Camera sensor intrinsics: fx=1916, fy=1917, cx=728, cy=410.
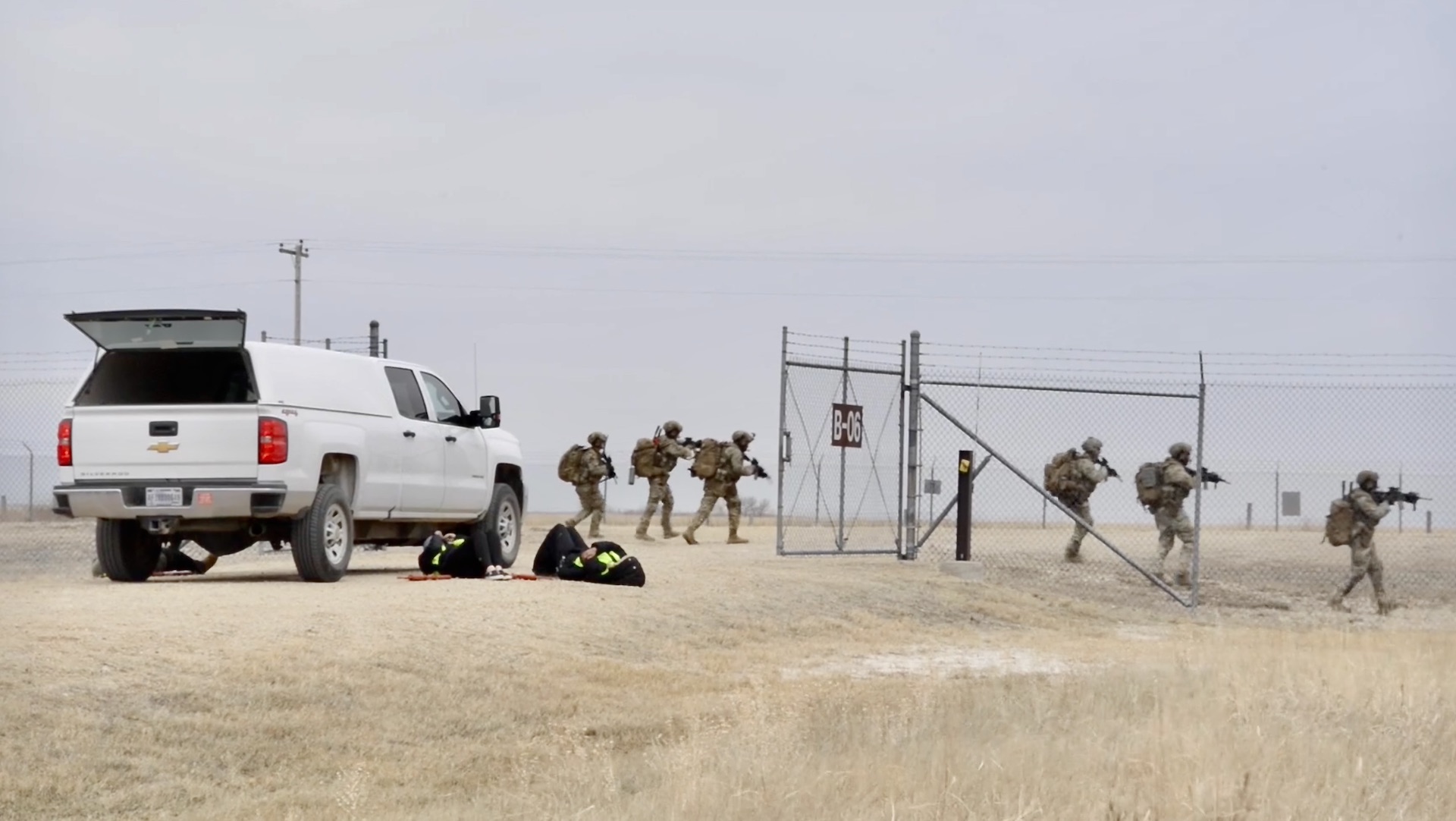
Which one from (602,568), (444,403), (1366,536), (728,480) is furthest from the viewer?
(728,480)

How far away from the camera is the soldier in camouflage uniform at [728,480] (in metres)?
26.4

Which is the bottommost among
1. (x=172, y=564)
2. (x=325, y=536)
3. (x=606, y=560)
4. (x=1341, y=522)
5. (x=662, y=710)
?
(x=662, y=710)

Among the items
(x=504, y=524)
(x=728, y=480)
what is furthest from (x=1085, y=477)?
(x=504, y=524)

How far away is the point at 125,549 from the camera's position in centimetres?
1570

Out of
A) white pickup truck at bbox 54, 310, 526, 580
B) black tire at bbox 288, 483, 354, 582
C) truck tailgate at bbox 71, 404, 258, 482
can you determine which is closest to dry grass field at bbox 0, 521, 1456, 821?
black tire at bbox 288, 483, 354, 582

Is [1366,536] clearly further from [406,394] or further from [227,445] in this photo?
[227,445]

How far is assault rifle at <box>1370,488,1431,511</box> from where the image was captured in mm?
20000

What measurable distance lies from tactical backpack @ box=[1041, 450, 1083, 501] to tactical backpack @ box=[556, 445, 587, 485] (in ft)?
22.2

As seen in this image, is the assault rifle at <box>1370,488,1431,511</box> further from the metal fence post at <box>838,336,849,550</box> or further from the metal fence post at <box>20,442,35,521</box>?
the metal fence post at <box>20,442,35,521</box>

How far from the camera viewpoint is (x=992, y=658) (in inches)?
600

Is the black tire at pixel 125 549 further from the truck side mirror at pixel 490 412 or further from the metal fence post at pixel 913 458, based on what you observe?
the metal fence post at pixel 913 458

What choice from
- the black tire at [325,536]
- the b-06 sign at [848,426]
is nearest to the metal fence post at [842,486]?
the b-06 sign at [848,426]

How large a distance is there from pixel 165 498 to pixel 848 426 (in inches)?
353

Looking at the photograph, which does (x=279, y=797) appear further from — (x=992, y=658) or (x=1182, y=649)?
(x=1182, y=649)
